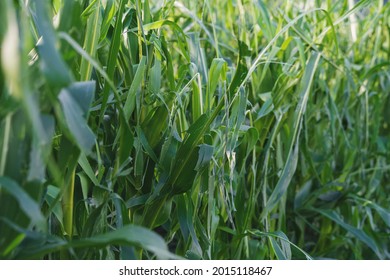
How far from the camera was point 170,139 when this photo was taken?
665 mm

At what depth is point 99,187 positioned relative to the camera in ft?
2.00

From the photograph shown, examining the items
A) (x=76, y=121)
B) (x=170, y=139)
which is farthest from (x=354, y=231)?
(x=76, y=121)

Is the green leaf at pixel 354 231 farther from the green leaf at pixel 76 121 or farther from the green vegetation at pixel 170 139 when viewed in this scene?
the green leaf at pixel 76 121

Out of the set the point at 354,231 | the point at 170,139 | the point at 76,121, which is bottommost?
the point at 354,231

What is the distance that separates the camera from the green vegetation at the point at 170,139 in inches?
16.4

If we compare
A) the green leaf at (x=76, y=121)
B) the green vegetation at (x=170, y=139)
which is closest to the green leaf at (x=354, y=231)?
the green vegetation at (x=170, y=139)

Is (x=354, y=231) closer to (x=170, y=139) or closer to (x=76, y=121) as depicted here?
(x=170, y=139)

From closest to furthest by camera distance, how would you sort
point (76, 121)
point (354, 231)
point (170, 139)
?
point (76, 121) < point (170, 139) < point (354, 231)

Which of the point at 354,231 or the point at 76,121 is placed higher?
the point at 76,121

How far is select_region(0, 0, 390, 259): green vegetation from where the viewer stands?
0.42 meters

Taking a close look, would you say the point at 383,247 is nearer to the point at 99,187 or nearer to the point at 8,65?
the point at 99,187

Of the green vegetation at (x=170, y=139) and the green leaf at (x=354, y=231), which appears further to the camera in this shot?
the green leaf at (x=354, y=231)

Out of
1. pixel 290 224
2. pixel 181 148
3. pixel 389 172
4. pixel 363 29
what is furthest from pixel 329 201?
pixel 181 148
